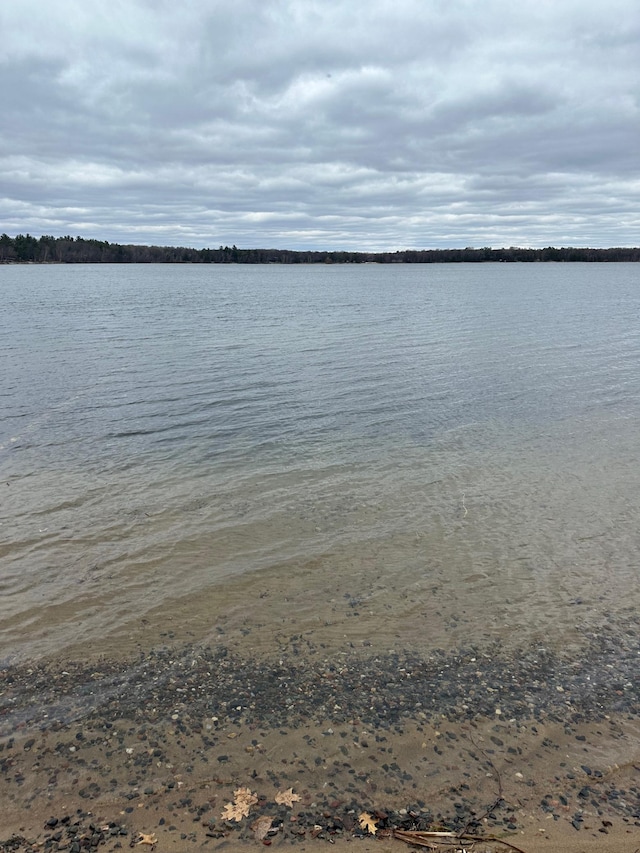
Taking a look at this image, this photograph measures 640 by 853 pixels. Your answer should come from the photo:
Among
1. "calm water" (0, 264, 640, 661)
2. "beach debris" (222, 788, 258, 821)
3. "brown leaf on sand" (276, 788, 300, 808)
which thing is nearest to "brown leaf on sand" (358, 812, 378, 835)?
"brown leaf on sand" (276, 788, 300, 808)

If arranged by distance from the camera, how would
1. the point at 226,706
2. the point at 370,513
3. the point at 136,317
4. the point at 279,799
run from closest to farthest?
1. the point at 279,799
2. the point at 226,706
3. the point at 370,513
4. the point at 136,317

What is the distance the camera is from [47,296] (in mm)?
62125

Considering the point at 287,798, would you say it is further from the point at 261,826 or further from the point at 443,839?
the point at 443,839

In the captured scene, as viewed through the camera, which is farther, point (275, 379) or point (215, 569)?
point (275, 379)

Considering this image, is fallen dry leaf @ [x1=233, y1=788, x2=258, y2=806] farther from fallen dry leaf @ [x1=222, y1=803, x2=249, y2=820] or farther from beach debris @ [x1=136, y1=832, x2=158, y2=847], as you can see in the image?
beach debris @ [x1=136, y1=832, x2=158, y2=847]

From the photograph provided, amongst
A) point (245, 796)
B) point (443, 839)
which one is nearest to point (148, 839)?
point (245, 796)

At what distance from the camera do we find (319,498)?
10281 millimetres

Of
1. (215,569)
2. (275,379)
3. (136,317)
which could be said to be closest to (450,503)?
(215,569)

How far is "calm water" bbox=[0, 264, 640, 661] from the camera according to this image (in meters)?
7.01

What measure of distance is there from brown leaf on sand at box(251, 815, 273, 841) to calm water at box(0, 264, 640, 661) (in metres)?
2.24

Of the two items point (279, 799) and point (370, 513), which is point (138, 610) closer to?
point (279, 799)

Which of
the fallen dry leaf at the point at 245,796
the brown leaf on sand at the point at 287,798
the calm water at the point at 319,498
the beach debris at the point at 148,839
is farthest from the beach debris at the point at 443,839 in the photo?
the calm water at the point at 319,498

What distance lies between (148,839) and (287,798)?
1063 mm

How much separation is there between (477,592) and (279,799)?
3.99m
